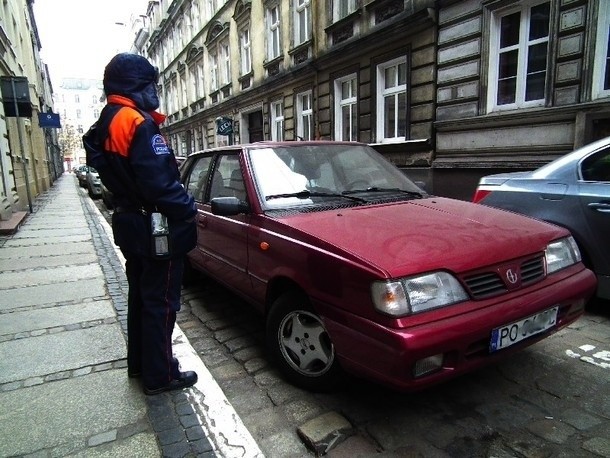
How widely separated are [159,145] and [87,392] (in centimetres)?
160

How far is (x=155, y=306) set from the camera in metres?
2.50

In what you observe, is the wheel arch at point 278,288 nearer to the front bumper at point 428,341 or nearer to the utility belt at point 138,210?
the front bumper at point 428,341

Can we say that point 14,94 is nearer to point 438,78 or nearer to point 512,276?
point 438,78

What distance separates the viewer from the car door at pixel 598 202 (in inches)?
137

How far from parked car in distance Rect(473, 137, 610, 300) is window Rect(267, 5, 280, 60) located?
14.6 metres

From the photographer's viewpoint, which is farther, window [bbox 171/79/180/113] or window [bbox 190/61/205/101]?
window [bbox 171/79/180/113]

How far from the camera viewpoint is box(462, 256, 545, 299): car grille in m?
2.15

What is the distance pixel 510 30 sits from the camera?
862 centimetres

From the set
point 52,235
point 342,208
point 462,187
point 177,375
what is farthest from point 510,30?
point 52,235

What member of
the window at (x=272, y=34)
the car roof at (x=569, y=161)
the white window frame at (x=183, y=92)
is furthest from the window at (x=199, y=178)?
the white window frame at (x=183, y=92)

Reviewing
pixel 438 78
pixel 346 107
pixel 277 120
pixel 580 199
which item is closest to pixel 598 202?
pixel 580 199

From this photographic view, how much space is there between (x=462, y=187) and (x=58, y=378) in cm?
873

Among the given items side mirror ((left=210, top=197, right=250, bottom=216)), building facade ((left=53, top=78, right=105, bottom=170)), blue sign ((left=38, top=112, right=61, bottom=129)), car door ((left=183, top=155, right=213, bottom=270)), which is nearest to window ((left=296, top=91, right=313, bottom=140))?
blue sign ((left=38, top=112, right=61, bottom=129))

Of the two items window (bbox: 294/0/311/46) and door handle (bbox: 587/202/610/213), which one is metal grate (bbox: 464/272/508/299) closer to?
door handle (bbox: 587/202/610/213)
